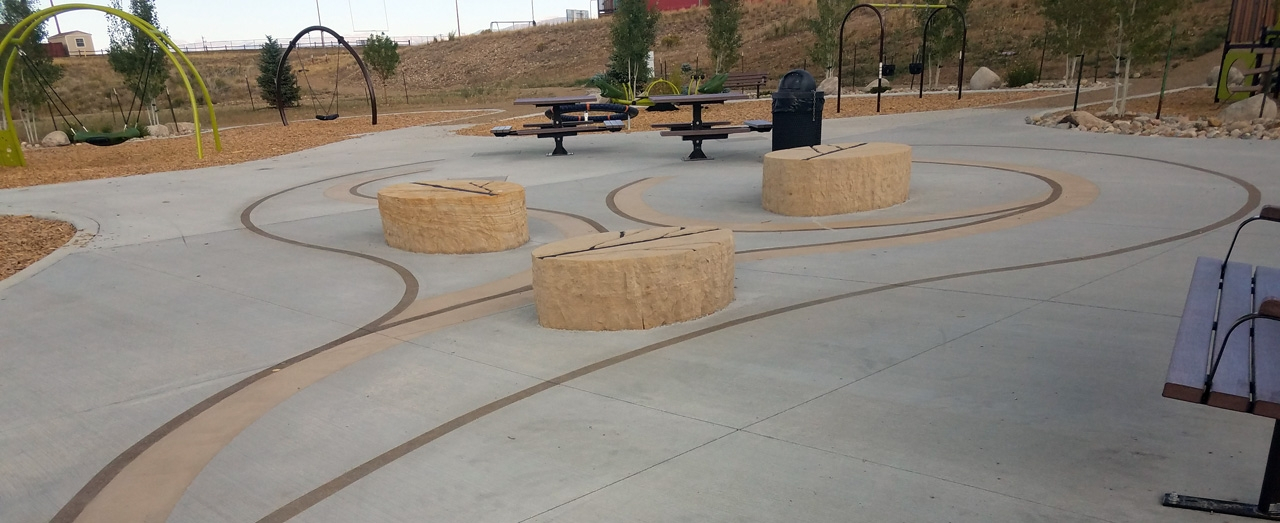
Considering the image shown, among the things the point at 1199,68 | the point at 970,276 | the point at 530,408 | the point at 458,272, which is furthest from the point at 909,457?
the point at 1199,68

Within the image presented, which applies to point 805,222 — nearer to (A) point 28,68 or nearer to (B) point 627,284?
(B) point 627,284

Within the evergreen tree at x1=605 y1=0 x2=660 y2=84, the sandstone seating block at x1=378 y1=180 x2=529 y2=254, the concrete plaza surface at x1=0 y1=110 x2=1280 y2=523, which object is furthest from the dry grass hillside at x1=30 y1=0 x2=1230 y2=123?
the sandstone seating block at x1=378 y1=180 x2=529 y2=254

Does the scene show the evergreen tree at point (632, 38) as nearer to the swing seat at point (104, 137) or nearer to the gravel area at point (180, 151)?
the gravel area at point (180, 151)

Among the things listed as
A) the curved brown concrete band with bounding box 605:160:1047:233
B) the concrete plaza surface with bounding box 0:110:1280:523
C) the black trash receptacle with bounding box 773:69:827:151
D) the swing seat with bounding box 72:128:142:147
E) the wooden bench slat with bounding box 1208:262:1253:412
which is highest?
the black trash receptacle with bounding box 773:69:827:151

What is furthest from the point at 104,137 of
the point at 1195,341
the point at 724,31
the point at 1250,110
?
the point at 1250,110

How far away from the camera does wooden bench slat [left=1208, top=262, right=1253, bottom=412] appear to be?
270 cm

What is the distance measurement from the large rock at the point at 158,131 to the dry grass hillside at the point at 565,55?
8033 millimetres

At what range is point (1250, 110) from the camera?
16.1 metres

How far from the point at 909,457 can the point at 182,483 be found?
354 centimetres

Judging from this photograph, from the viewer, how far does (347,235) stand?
9602 mm

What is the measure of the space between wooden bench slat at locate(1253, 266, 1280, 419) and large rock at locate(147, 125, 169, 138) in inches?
1211

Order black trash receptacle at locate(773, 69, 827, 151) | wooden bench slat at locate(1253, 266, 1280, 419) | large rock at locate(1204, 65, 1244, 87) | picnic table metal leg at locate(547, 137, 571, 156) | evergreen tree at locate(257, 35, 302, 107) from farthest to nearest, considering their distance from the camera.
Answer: evergreen tree at locate(257, 35, 302, 107) < large rock at locate(1204, 65, 1244, 87) < picnic table metal leg at locate(547, 137, 571, 156) < black trash receptacle at locate(773, 69, 827, 151) < wooden bench slat at locate(1253, 266, 1280, 419)

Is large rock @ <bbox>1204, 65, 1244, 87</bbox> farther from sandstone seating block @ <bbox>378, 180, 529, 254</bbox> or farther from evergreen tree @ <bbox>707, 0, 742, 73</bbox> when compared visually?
sandstone seating block @ <bbox>378, 180, 529, 254</bbox>

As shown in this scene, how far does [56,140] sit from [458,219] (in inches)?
1000
